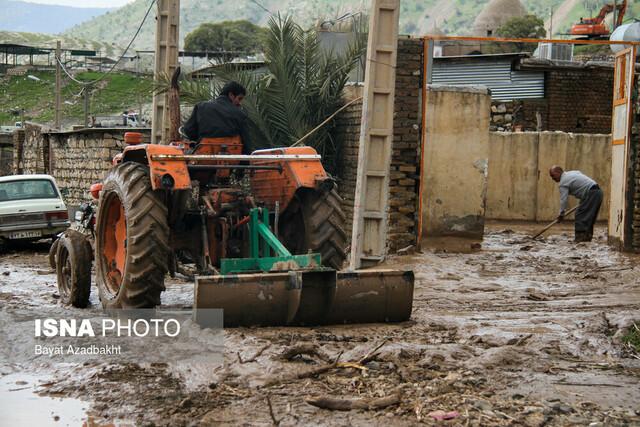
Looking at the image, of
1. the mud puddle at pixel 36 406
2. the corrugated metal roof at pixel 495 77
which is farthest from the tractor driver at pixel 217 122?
the corrugated metal roof at pixel 495 77

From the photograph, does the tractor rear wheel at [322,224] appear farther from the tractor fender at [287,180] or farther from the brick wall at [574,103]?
the brick wall at [574,103]

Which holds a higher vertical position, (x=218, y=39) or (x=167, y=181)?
(x=218, y=39)

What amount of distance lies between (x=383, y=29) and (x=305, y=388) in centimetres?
592

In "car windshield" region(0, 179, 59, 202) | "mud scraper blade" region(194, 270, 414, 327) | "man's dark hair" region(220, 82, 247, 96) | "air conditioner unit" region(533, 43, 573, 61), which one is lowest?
"mud scraper blade" region(194, 270, 414, 327)

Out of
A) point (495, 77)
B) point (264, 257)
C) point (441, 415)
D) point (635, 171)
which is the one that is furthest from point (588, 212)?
point (495, 77)

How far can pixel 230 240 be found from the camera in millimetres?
6891

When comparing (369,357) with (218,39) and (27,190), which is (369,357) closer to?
(27,190)

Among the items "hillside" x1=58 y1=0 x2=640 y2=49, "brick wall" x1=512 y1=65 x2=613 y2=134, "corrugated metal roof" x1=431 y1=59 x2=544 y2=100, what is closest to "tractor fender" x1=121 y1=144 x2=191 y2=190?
"brick wall" x1=512 y1=65 x2=613 y2=134

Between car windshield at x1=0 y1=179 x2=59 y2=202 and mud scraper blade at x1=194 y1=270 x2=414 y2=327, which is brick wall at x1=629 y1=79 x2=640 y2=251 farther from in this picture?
car windshield at x1=0 y1=179 x2=59 y2=202

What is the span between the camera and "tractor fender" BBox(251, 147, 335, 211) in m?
6.92

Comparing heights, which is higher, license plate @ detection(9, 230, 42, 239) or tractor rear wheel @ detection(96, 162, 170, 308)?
tractor rear wheel @ detection(96, 162, 170, 308)

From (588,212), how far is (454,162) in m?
2.92

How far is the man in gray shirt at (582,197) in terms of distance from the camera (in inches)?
519

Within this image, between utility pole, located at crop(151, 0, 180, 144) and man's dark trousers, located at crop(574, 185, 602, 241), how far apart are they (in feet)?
24.8
